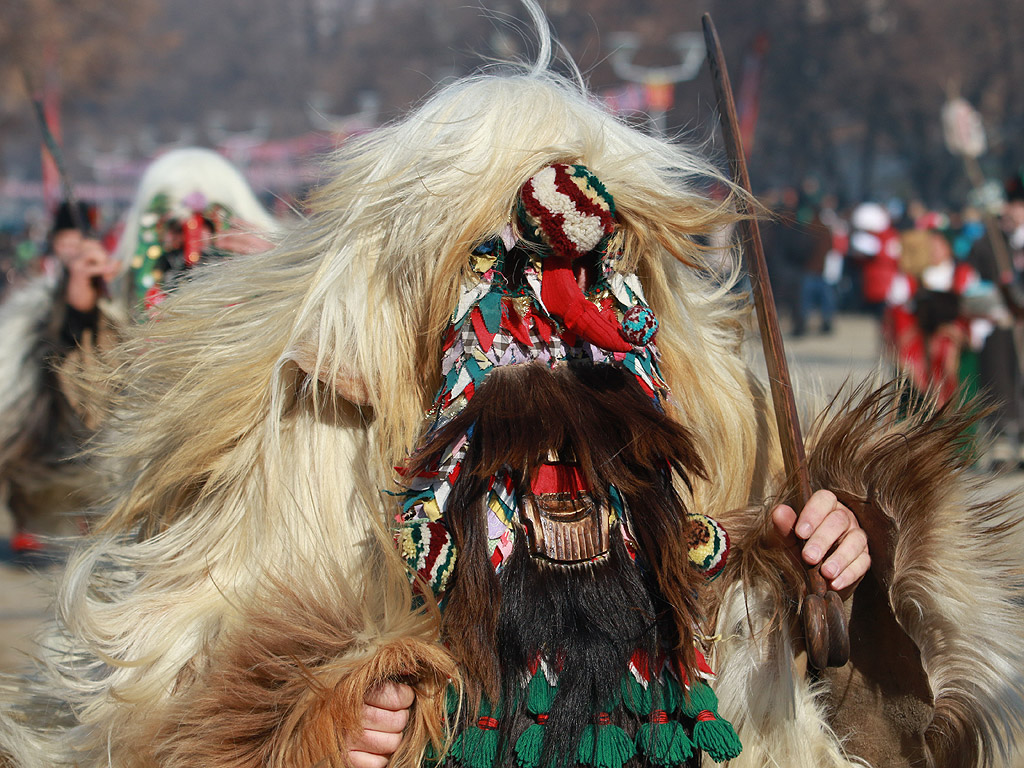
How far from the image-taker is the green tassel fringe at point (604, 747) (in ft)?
5.87

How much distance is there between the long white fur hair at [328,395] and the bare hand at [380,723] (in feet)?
0.52

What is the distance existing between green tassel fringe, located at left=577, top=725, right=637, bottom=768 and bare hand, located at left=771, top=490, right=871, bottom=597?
458mm

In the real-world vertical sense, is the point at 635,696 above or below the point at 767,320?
below

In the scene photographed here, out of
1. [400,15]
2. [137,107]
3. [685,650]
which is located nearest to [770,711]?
[685,650]

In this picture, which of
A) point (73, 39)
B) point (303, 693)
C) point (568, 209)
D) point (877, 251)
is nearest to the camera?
point (303, 693)

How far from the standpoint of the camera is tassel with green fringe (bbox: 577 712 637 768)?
1790 millimetres

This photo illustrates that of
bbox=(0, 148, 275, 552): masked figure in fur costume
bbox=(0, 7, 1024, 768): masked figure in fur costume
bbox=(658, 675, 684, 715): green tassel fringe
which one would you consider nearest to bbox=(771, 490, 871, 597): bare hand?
bbox=(0, 7, 1024, 768): masked figure in fur costume

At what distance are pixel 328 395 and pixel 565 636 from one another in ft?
2.16

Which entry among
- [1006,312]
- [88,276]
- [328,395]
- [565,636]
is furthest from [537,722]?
[1006,312]

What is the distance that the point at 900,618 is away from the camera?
2104 mm

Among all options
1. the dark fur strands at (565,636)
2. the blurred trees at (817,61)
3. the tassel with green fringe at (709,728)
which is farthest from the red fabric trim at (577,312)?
the blurred trees at (817,61)

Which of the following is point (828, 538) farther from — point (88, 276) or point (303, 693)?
point (88, 276)

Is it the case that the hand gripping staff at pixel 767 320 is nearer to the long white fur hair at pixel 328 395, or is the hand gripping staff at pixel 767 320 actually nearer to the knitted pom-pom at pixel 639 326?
the long white fur hair at pixel 328 395

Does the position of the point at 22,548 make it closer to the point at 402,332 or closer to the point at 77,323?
the point at 77,323
